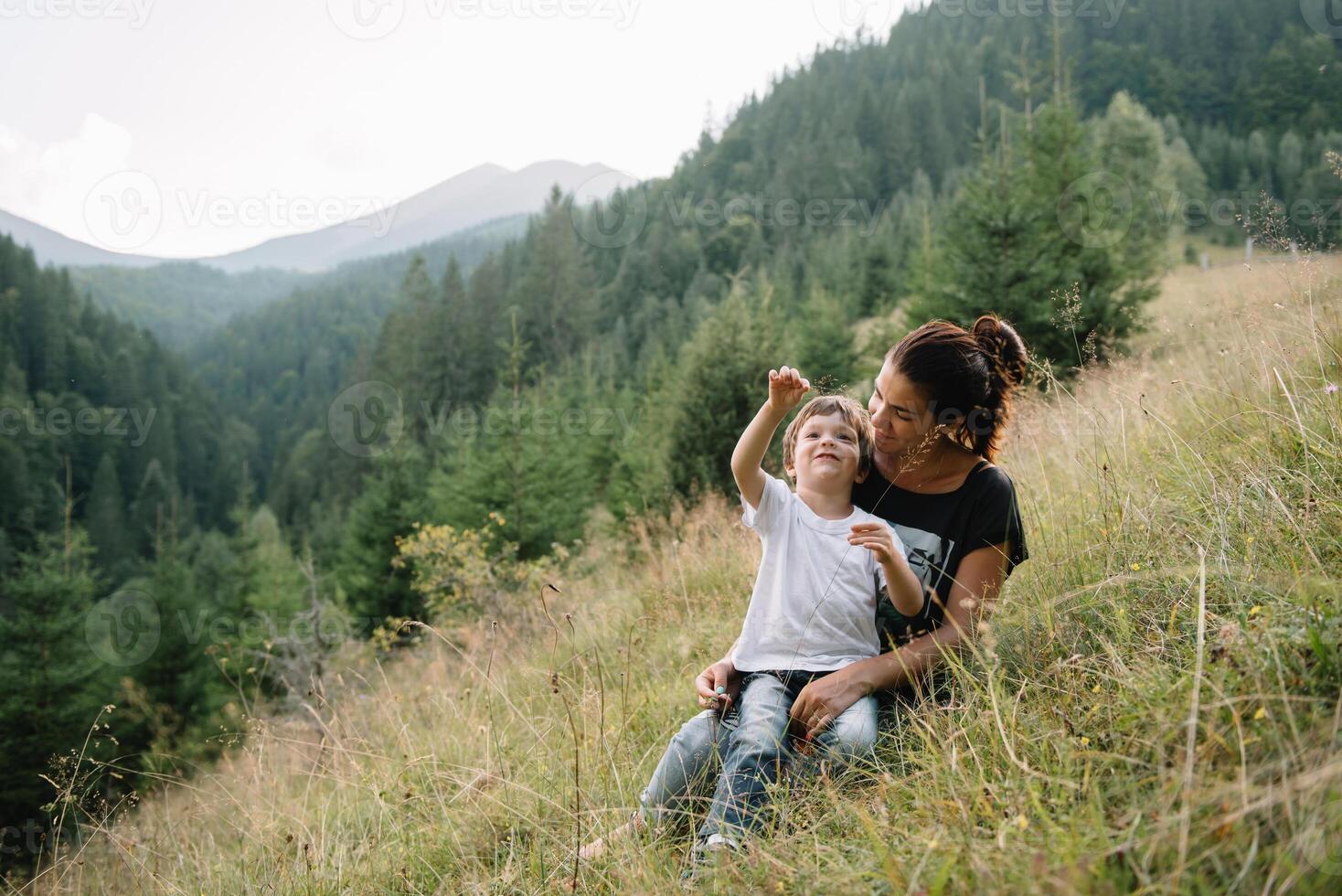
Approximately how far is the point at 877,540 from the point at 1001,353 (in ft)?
2.88

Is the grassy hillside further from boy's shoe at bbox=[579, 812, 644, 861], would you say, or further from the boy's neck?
the boy's neck

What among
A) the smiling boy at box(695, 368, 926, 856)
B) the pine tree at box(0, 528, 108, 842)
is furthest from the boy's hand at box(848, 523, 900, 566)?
the pine tree at box(0, 528, 108, 842)

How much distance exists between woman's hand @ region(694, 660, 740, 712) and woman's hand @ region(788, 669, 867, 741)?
9.0 inches

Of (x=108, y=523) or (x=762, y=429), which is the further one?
(x=108, y=523)

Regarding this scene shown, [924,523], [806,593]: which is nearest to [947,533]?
[924,523]

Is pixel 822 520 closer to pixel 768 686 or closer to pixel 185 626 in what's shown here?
pixel 768 686

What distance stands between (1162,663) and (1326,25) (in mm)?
111550

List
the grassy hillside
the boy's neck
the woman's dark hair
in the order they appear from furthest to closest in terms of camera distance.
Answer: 1. the boy's neck
2. the woman's dark hair
3. the grassy hillside

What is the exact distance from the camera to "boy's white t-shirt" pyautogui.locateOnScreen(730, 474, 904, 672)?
7.04ft

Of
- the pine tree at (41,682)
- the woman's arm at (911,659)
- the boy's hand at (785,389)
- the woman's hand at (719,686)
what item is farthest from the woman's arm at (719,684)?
the pine tree at (41,682)

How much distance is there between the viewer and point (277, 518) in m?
60.5

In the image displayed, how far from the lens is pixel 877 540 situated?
1876mm

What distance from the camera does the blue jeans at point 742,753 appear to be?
1.85 metres

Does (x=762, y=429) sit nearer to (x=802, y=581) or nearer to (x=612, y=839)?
(x=802, y=581)
